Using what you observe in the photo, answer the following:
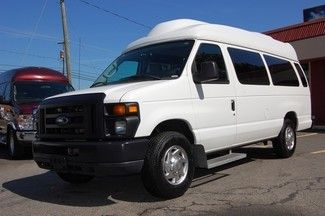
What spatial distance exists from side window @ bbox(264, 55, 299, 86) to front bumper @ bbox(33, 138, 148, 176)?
432cm

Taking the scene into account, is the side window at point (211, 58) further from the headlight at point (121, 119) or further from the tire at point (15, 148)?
the tire at point (15, 148)

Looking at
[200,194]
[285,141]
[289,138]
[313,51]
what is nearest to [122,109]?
[200,194]

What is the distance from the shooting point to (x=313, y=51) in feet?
63.5

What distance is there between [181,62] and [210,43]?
854 millimetres

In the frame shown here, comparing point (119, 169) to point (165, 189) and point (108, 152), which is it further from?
point (165, 189)

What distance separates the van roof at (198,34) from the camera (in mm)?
8070

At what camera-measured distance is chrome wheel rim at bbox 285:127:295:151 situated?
1058cm

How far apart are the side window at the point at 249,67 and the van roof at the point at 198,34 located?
0.16 metres

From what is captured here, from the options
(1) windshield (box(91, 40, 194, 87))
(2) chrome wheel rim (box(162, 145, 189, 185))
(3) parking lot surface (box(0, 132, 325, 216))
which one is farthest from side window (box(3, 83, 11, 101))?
(2) chrome wheel rim (box(162, 145, 189, 185))

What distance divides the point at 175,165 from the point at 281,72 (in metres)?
4.47

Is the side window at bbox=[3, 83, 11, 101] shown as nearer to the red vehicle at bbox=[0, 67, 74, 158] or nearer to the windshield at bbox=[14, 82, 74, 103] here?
the red vehicle at bbox=[0, 67, 74, 158]

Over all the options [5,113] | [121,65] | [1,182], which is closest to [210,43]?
[121,65]

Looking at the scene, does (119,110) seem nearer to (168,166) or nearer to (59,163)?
(168,166)

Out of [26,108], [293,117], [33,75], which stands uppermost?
[33,75]
